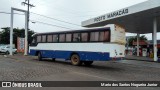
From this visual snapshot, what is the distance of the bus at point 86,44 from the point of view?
1777cm

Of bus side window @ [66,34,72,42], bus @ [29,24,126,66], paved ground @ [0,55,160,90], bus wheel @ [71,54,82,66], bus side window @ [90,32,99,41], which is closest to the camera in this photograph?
paved ground @ [0,55,160,90]

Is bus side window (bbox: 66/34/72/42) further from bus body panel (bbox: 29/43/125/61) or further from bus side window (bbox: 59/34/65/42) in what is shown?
bus side window (bbox: 59/34/65/42)

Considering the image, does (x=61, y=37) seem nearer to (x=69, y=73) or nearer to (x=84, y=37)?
(x=84, y=37)

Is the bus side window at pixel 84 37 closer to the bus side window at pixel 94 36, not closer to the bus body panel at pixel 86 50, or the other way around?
the bus body panel at pixel 86 50

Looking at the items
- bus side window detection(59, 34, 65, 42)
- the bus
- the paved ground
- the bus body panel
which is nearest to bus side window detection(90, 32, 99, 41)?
the bus

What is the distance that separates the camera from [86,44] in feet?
63.5

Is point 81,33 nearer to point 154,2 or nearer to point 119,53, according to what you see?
point 119,53

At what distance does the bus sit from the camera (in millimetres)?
17766

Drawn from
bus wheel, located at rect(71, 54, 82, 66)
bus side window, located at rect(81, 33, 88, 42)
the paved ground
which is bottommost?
the paved ground

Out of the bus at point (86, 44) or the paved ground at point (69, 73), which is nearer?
the paved ground at point (69, 73)

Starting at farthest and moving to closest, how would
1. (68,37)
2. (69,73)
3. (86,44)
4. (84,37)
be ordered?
(68,37) → (84,37) → (86,44) → (69,73)

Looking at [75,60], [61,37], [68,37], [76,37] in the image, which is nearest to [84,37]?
[76,37]

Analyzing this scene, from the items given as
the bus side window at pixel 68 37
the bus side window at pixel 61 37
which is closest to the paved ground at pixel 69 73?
the bus side window at pixel 68 37

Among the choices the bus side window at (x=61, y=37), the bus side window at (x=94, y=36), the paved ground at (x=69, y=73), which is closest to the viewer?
the paved ground at (x=69, y=73)
